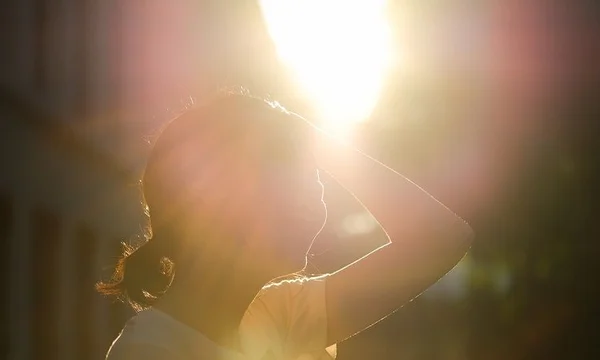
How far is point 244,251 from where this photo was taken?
219 centimetres

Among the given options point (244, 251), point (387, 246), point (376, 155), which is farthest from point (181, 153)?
point (376, 155)

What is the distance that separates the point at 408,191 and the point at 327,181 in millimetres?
336

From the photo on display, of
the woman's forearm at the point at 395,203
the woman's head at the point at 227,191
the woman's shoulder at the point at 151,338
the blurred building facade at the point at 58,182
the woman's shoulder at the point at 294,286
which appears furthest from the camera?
the blurred building facade at the point at 58,182

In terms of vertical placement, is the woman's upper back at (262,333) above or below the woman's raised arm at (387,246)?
below

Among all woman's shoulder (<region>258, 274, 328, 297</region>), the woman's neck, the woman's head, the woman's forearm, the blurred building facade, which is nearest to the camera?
the woman's neck

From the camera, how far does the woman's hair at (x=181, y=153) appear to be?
2195mm

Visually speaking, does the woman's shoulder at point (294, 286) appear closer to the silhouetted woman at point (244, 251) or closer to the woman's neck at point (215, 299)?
the silhouetted woman at point (244, 251)

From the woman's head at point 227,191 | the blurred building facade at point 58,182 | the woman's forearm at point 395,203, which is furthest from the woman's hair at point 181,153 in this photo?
the blurred building facade at point 58,182

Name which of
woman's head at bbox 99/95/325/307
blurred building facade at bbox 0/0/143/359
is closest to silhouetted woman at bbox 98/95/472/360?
woman's head at bbox 99/95/325/307

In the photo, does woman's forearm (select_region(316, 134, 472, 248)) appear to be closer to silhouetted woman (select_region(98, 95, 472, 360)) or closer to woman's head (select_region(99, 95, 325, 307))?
silhouetted woman (select_region(98, 95, 472, 360))

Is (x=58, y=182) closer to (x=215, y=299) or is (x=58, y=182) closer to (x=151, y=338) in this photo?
(x=215, y=299)

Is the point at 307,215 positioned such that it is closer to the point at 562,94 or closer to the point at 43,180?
the point at 562,94

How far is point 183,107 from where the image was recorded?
7.81ft

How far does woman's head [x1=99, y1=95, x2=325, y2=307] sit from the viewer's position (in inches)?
85.7
